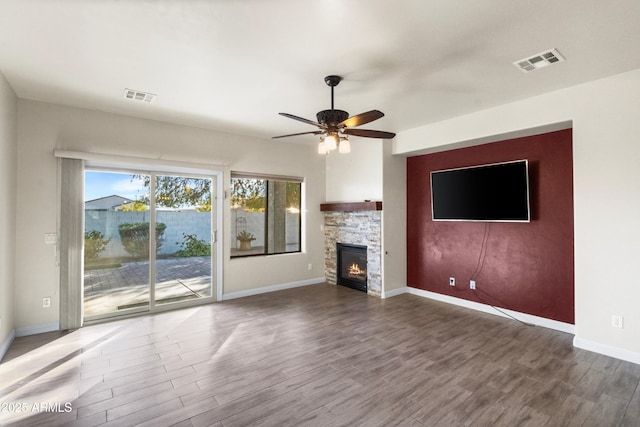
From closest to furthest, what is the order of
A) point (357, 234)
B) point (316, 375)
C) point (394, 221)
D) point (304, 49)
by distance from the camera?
point (304, 49)
point (316, 375)
point (394, 221)
point (357, 234)

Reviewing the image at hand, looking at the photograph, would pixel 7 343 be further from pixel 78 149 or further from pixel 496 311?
pixel 496 311

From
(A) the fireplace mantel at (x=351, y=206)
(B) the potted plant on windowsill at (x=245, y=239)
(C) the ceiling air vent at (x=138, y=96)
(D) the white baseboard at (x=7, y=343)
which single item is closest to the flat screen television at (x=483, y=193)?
(A) the fireplace mantel at (x=351, y=206)

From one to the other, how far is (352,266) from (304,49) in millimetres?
4253

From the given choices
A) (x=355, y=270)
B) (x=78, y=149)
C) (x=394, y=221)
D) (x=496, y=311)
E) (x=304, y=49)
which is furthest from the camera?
(x=355, y=270)

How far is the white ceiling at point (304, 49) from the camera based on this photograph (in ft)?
7.04

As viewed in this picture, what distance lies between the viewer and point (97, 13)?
2186 mm

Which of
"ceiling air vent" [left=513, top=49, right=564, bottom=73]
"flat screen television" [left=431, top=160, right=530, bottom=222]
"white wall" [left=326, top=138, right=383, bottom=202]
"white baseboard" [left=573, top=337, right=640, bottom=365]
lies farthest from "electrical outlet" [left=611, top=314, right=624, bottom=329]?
"white wall" [left=326, top=138, right=383, bottom=202]

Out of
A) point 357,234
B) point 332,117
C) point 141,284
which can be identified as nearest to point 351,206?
point 357,234

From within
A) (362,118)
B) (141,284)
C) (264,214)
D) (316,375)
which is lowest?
(316,375)

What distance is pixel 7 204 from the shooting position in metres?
3.35

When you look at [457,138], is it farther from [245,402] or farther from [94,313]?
[94,313]

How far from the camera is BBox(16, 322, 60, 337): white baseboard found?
369cm

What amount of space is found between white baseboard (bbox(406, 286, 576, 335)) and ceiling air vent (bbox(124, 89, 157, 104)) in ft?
16.7

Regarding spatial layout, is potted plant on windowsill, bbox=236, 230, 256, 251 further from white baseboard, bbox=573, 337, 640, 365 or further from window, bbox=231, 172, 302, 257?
white baseboard, bbox=573, 337, 640, 365
